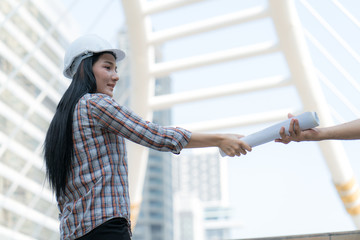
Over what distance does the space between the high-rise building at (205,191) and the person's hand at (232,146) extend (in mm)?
100390

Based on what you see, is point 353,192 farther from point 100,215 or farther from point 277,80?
point 100,215

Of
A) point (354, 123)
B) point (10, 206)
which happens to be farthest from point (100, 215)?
point (10, 206)

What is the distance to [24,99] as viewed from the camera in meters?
13.5

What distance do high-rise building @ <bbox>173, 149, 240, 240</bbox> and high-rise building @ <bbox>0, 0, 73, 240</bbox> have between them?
8567cm

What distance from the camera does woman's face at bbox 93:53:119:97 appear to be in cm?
185

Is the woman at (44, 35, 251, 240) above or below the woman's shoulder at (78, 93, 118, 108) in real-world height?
below

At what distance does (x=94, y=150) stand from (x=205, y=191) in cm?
12830

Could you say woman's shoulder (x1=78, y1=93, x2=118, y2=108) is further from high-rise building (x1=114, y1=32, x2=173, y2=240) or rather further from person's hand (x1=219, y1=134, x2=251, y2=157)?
high-rise building (x1=114, y1=32, x2=173, y2=240)

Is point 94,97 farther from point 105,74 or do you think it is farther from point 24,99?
point 24,99

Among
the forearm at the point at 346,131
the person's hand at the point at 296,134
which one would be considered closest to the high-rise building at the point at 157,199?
the person's hand at the point at 296,134

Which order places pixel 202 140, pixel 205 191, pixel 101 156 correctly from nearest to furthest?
1. pixel 101 156
2. pixel 202 140
3. pixel 205 191

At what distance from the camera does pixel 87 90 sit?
71.2 inches

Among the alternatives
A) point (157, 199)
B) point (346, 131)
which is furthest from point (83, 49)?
point (157, 199)

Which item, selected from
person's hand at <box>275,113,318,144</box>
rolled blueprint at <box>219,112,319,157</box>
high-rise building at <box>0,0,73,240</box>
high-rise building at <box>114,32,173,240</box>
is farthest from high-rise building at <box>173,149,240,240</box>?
rolled blueprint at <box>219,112,319,157</box>
